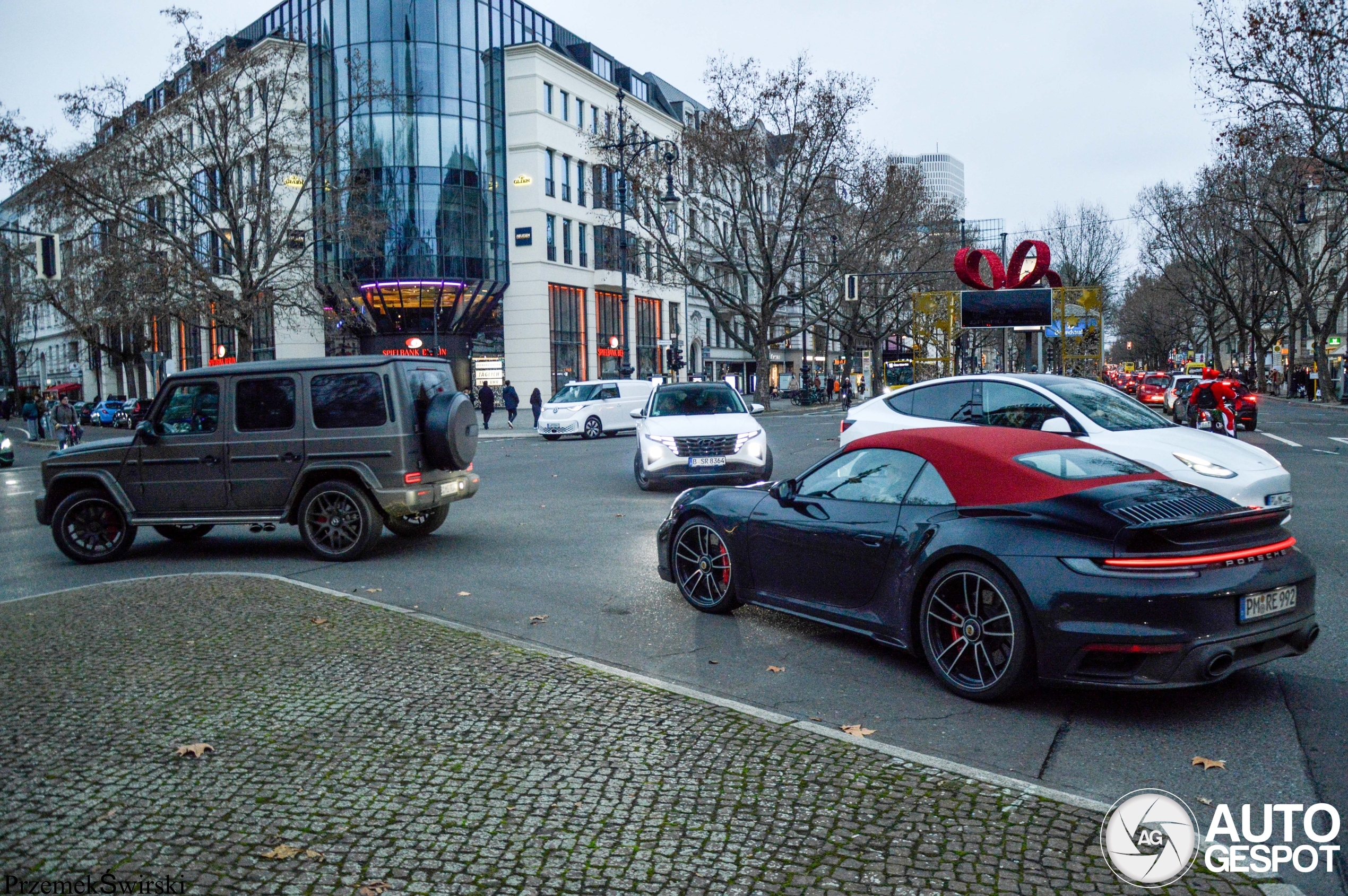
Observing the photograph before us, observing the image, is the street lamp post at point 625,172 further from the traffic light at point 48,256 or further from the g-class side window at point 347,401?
the g-class side window at point 347,401

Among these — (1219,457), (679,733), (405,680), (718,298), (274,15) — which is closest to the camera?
(679,733)

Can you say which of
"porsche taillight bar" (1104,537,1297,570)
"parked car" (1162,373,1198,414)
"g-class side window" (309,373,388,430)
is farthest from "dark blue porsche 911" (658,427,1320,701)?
"parked car" (1162,373,1198,414)

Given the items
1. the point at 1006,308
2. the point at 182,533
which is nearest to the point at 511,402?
the point at 1006,308

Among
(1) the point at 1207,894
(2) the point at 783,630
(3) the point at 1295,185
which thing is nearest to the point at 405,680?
A: (2) the point at 783,630

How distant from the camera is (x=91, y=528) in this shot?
10.6 metres

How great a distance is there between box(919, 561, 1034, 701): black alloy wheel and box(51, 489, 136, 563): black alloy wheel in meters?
8.24

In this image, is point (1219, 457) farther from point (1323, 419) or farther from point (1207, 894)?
point (1323, 419)

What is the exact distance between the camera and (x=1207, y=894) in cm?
323

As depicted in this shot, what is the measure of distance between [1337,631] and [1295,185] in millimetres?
36364

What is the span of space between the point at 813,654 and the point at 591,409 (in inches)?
1023

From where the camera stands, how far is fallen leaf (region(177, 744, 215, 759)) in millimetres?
4375

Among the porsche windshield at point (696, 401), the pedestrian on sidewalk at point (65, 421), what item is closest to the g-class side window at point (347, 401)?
the porsche windshield at point (696, 401)

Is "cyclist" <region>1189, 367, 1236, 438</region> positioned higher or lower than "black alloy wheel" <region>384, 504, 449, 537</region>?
higher

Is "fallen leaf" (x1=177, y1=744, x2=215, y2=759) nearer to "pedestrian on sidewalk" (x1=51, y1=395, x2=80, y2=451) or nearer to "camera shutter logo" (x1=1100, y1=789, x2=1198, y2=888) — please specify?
"camera shutter logo" (x1=1100, y1=789, x2=1198, y2=888)
